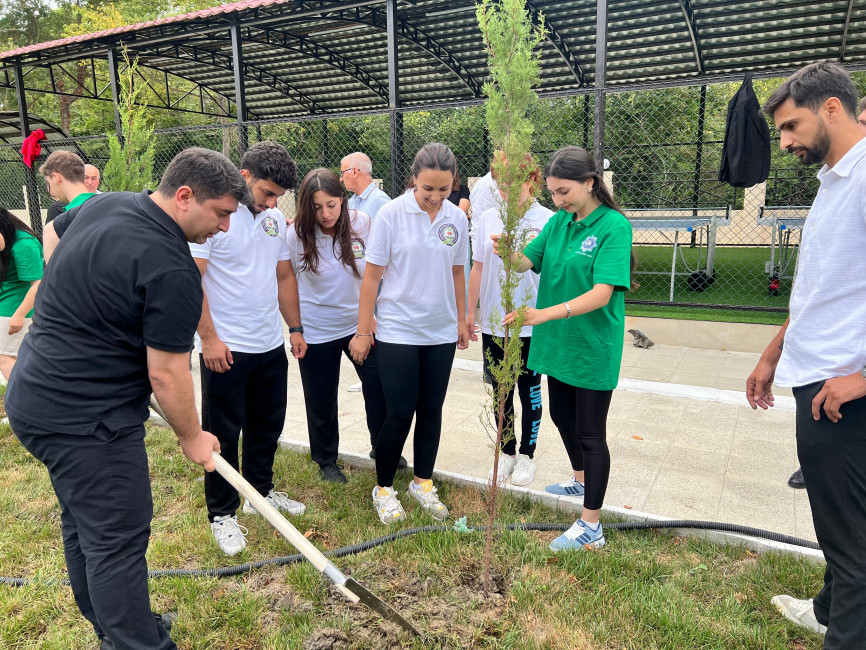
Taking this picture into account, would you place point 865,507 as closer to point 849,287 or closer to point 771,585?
point 849,287

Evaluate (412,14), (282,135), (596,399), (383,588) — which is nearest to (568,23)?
(412,14)

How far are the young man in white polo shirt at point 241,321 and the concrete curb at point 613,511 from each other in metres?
1.16

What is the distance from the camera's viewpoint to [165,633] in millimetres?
2301

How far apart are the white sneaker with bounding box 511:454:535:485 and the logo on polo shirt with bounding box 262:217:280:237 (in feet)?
6.83

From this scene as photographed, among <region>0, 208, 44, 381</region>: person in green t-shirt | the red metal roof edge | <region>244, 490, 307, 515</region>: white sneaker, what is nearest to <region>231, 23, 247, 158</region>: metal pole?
the red metal roof edge

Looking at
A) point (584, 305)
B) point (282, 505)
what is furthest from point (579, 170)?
point (282, 505)

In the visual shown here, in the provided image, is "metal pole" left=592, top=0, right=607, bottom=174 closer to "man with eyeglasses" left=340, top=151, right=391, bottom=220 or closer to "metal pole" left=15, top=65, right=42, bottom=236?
"man with eyeglasses" left=340, top=151, right=391, bottom=220

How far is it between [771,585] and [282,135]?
55.3ft

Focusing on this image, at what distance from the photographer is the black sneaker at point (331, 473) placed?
3.97 m

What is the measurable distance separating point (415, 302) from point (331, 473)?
1.43m

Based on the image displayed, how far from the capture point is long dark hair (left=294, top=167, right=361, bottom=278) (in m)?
3.54

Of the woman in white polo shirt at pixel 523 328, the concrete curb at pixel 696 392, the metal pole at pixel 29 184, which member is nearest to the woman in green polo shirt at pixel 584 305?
the woman in white polo shirt at pixel 523 328

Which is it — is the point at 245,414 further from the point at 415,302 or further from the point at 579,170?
the point at 579,170

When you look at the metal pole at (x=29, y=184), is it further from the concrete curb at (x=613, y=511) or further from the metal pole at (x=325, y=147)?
the concrete curb at (x=613, y=511)
